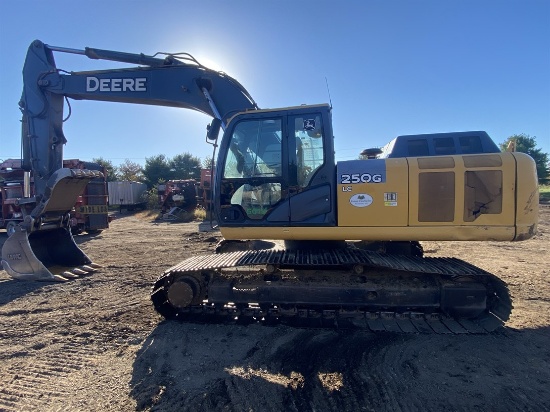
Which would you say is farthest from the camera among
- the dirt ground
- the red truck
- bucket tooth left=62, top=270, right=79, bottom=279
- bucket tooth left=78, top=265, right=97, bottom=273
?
the red truck

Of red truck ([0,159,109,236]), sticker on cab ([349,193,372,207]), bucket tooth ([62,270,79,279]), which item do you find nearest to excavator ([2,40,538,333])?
sticker on cab ([349,193,372,207])

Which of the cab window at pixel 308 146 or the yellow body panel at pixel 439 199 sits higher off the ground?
the cab window at pixel 308 146

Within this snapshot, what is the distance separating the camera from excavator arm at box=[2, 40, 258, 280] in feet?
18.0

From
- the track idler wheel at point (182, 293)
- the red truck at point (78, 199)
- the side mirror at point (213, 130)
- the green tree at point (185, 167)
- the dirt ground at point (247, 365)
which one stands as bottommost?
the dirt ground at point (247, 365)

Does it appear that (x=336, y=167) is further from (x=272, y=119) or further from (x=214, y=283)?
(x=214, y=283)

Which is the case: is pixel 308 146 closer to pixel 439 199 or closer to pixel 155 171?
pixel 439 199

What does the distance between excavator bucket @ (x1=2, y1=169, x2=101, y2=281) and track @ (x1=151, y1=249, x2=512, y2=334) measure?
322 centimetres

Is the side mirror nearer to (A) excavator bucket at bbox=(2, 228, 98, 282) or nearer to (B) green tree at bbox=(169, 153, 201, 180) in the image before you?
(A) excavator bucket at bbox=(2, 228, 98, 282)

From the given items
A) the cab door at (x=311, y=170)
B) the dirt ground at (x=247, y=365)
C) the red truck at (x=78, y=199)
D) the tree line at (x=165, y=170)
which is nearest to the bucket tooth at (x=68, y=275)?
the dirt ground at (x=247, y=365)

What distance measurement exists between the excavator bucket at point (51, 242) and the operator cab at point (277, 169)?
326 centimetres

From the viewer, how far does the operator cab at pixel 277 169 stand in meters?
4.33

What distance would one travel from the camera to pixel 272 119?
4473 millimetres

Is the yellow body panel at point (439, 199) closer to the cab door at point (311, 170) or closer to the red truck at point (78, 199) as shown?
the cab door at point (311, 170)

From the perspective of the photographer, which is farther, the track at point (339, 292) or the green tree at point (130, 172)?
the green tree at point (130, 172)
